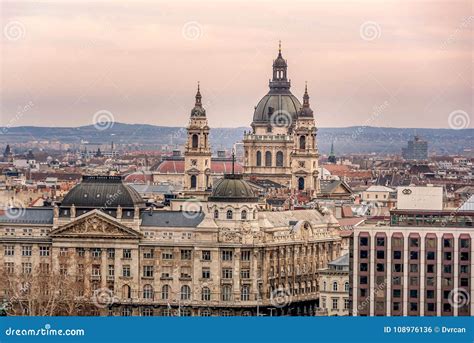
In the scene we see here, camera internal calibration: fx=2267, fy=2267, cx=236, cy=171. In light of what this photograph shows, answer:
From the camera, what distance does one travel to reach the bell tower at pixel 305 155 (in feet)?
591

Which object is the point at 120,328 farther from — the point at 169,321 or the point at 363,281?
the point at 363,281

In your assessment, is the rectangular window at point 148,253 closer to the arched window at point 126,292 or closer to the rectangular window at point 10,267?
the arched window at point 126,292

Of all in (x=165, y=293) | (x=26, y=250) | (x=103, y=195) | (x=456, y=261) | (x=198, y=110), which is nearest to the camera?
(x=456, y=261)

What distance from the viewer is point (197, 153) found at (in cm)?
17350

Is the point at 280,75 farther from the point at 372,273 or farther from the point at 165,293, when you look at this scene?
the point at 372,273

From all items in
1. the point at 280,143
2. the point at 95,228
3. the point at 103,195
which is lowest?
the point at 95,228

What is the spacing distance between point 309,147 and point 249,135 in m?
10.7

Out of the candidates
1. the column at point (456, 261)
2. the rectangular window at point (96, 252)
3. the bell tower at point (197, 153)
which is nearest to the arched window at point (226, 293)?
the rectangular window at point (96, 252)

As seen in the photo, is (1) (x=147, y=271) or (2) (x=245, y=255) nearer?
(2) (x=245, y=255)

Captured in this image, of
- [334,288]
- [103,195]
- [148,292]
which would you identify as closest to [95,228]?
[103,195]

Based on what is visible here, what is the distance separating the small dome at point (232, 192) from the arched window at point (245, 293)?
4.88 m

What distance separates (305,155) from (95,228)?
56.2 meters

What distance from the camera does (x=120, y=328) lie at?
69.4 metres

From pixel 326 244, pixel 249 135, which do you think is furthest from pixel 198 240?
pixel 249 135
